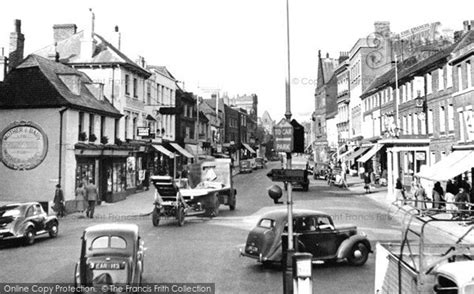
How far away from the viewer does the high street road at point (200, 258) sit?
1102cm

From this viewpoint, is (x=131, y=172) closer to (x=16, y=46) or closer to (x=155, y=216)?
(x=16, y=46)

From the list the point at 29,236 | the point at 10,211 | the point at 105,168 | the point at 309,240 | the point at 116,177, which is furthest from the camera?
the point at 116,177

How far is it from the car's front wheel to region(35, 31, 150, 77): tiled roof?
2618cm

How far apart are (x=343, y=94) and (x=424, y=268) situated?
64302mm

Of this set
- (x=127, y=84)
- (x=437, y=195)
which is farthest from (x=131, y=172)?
(x=437, y=195)

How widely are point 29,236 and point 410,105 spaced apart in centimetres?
3119

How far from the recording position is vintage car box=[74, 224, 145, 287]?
9094mm

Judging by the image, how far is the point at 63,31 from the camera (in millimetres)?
39938

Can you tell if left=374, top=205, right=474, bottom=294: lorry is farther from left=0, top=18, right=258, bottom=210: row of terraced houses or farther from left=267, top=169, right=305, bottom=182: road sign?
left=0, top=18, right=258, bottom=210: row of terraced houses

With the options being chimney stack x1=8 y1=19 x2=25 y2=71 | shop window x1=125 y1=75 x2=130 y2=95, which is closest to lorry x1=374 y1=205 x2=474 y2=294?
shop window x1=125 y1=75 x2=130 y2=95

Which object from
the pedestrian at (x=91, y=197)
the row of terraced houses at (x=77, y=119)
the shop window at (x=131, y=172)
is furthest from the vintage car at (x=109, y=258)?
the shop window at (x=131, y=172)

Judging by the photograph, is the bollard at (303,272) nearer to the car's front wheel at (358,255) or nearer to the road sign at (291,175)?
the road sign at (291,175)

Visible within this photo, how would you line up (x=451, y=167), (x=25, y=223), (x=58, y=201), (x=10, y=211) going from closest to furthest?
(x=25, y=223) → (x=10, y=211) → (x=451, y=167) → (x=58, y=201)

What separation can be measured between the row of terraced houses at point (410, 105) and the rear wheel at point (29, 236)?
16408mm
